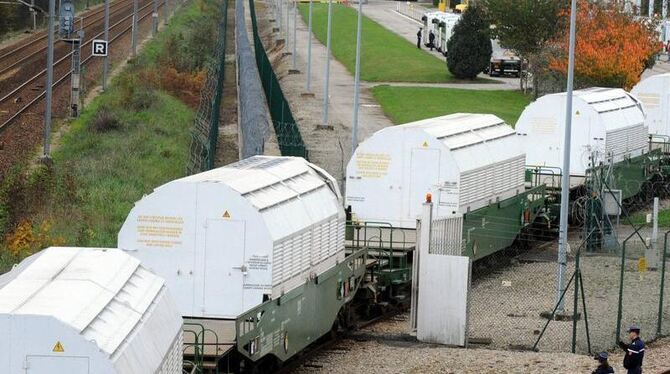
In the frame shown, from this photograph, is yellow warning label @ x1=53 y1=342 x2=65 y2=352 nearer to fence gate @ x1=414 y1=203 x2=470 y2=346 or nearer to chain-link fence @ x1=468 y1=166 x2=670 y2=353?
fence gate @ x1=414 y1=203 x2=470 y2=346

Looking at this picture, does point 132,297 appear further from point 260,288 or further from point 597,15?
point 597,15

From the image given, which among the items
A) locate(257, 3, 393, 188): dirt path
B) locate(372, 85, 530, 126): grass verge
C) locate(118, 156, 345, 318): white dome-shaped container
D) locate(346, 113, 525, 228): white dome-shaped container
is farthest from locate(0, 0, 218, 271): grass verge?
locate(372, 85, 530, 126): grass verge

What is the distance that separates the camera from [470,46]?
3132 inches

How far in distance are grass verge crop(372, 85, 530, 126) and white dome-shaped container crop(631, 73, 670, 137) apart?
12.6m

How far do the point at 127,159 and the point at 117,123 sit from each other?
8.45 meters

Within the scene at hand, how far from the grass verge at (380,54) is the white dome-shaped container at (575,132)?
38.7 metres

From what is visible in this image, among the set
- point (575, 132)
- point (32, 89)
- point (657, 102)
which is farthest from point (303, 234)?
point (32, 89)

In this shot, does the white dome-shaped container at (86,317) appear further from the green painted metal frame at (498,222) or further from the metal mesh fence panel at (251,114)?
the metal mesh fence panel at (251,114)

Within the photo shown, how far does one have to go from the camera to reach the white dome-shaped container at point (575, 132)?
40.9 metres

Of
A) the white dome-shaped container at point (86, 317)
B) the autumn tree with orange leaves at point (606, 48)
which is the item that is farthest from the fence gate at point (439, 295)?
the autumn tree with orange leaves at point (606, 48)

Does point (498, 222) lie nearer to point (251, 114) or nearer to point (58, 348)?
point (251, 114)

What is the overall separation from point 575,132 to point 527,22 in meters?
31.3

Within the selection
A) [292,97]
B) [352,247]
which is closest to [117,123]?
[292,97]

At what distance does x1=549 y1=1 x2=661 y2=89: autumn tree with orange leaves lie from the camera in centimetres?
6194
